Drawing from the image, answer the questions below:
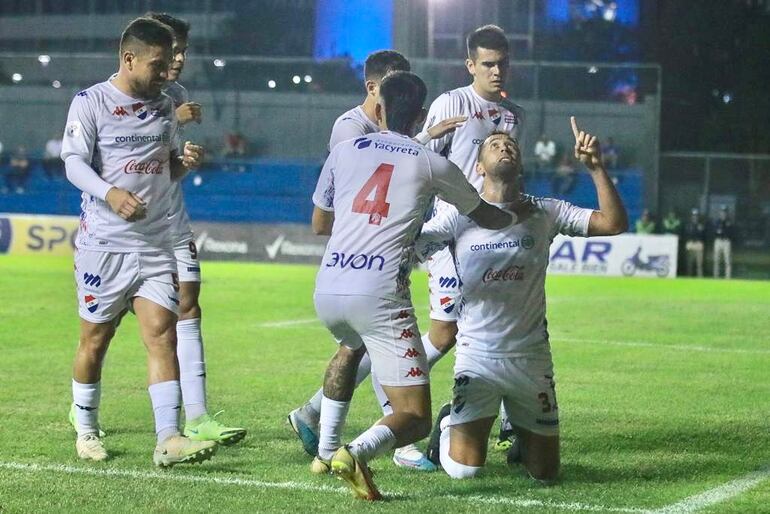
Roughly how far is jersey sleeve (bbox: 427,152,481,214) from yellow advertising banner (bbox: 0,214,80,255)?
2048 cm

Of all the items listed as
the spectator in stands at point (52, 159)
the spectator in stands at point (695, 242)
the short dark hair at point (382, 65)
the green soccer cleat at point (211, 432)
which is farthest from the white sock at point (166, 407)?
the spectator in stands at point (52, 159)

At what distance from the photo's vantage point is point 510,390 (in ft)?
20.2

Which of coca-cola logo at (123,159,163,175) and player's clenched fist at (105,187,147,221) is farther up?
coca-cola logo at (123,159,163,175)

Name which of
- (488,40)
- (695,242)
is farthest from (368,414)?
(695,242)

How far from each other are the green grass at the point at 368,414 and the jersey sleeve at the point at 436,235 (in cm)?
110

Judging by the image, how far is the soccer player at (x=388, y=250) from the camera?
216 inches

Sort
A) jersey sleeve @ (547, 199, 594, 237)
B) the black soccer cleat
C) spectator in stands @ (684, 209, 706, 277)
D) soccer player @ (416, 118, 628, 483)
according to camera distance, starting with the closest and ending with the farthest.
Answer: soccer player @ (416, 118, 628, 483)
jersey sleeve @ (547, 199, 594, 237)
the black soccer cleat
spectator in stands @ (684, 209, 706, 277)

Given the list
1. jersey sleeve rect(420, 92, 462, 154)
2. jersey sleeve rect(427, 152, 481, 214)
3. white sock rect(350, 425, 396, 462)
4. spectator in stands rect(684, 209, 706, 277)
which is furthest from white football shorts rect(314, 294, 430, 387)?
spectator in stands rect(684, 209, 706, 277)

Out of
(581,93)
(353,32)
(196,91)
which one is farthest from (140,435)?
(353,32)

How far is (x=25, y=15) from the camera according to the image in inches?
1507

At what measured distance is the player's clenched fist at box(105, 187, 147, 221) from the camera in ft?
19.4

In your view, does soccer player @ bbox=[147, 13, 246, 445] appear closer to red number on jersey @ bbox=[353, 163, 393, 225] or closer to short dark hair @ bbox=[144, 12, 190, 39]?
short dark hair @ bbox=[144, 12, 190, 39]

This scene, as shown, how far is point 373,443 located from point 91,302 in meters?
1.90

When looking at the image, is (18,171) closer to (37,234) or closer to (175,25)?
(37,234)
